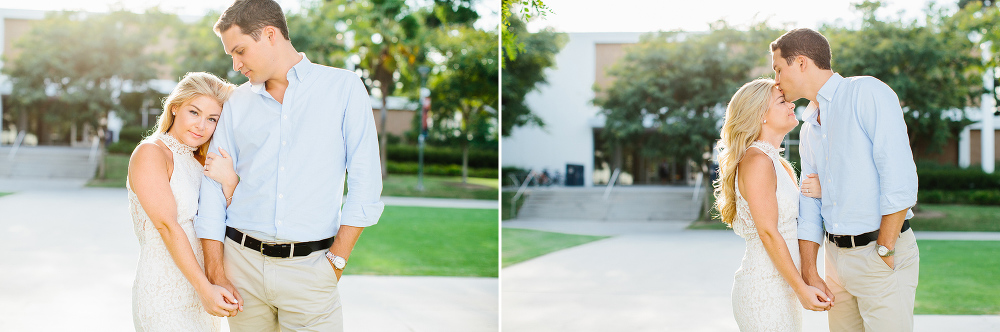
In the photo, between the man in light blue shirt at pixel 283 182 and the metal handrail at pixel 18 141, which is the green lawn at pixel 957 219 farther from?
the metal handrail at pixel 18 141

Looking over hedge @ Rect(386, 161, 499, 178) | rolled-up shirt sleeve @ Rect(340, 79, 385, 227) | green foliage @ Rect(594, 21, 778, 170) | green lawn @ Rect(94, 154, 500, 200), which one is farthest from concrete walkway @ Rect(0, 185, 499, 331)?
hedge @ Rect(386, 161, 499, 178)

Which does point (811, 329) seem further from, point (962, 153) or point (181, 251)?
point (962, 153)

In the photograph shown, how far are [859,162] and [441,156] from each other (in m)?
29.4

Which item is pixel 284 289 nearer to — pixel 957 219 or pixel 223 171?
pixel 223 171

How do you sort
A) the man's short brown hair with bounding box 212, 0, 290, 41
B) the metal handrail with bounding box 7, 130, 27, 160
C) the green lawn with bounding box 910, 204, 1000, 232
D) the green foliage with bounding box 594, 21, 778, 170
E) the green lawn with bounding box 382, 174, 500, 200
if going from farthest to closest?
the metal handrail with bounding box 7, 130, 27, 160, the green lawn with bounding box 382, 174, 500, 200, the green foliage with bounding box 594, 21, 778, 170, the green lawn with bounding box 910, 204, 1000, 232, the man's short brown hair with bounding box 212, 0, 290, 41

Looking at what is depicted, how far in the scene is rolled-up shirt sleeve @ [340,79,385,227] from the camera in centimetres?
222

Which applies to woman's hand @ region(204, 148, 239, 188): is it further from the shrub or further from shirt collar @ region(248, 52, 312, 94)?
the shrub

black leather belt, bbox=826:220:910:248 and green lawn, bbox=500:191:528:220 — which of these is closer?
black leather belt, bbox=826:220:910:248

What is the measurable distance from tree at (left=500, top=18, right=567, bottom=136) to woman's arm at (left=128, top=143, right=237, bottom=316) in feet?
67.0

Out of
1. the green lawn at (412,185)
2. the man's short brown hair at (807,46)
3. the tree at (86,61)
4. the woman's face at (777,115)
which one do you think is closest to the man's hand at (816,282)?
the woman's face at (777,115)

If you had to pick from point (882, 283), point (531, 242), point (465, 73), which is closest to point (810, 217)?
point (882, 283)

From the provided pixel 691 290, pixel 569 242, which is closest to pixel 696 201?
pixel 569 242

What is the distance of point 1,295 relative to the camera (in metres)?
6.53

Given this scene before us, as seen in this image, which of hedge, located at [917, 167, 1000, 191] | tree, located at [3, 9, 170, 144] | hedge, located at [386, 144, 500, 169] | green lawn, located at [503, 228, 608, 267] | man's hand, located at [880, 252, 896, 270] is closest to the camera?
man's hand, located at [880, 252, 896, 270]
